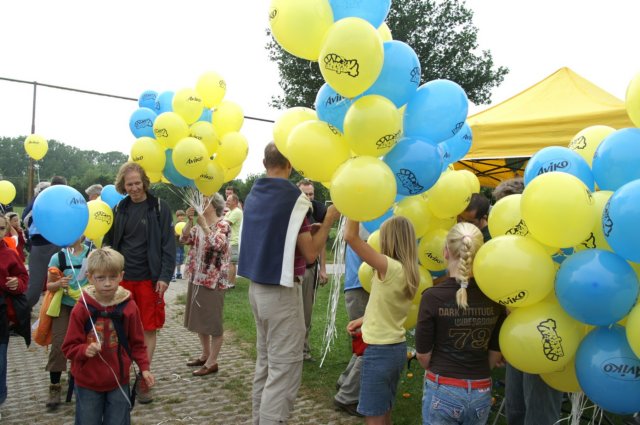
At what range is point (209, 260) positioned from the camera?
16.9 ft

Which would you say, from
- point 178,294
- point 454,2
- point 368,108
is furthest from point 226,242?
point 454,2

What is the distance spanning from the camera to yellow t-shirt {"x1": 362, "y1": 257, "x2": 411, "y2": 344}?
283 cm

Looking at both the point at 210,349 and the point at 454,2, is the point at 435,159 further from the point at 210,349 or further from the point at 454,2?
the point at 454,2

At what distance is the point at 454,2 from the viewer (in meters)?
21.0

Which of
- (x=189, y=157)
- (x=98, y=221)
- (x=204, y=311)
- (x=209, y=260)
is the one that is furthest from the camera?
(x=209, y=260)

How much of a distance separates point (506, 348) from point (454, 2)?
21.6 metres

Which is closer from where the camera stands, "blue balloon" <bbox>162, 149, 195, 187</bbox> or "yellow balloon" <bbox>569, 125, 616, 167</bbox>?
"yellow balloon" <bbox>569, 125, 616, 167</bbox>

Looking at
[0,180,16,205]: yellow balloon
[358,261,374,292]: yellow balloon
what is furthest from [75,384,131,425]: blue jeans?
[0,180,16,205]: yellow balloon

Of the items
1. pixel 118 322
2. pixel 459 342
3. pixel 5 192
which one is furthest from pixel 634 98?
pixel 5 192

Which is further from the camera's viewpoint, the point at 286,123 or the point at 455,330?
the point at 286,123

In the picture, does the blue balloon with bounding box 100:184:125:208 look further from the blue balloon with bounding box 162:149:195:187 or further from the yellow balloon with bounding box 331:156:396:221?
the yellow balloon with bounding box 331:156:396:221

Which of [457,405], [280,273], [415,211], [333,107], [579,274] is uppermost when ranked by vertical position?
[333,107]

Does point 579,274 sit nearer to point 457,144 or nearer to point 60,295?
point 457,144

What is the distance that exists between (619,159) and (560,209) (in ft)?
1.25
